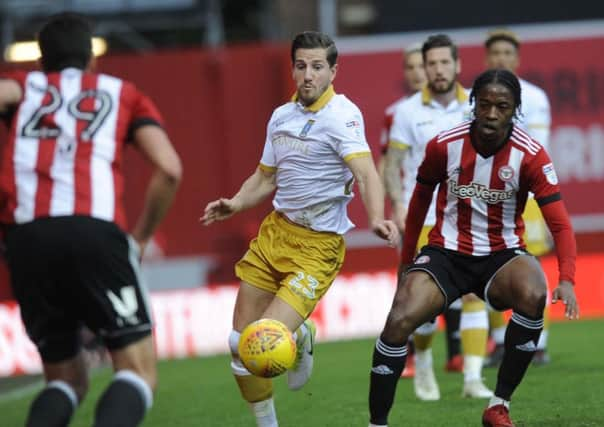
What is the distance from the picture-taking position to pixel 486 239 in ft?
24.5

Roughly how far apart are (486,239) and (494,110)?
0.73 metres

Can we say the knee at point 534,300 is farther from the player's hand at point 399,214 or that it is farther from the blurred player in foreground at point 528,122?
the blurred player in foreground at point 528,122

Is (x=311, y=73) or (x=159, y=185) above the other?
(x=311, y=73)

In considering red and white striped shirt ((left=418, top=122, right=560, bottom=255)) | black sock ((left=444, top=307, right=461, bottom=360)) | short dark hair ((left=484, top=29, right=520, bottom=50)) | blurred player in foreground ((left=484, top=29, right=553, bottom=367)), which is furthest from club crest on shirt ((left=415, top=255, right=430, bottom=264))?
short dark hair ((left=484, top=29, right=520, bottom=50))

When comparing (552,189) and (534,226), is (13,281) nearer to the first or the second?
(552,189)

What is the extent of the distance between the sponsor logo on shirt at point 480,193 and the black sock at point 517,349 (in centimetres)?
64

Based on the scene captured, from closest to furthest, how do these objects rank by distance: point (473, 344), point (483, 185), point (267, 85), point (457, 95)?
1. point (483, 185)
2. point (473, 344)
3. point (457, 95)
4. point (267, 85)

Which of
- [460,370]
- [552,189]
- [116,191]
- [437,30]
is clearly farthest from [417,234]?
[437,30]

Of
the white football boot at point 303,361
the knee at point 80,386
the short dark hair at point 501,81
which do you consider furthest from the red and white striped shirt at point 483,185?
the knee at point 80,386

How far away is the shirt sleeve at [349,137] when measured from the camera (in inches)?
290

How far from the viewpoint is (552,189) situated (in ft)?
23.6

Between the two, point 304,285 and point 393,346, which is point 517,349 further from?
point 304,285

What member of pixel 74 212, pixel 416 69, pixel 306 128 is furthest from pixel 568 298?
pixel 416 69

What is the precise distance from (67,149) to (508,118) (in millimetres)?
2547
